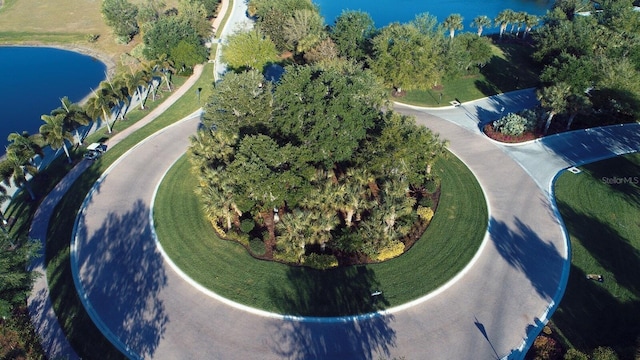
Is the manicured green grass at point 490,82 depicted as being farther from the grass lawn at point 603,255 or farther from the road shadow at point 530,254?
the road shadow at point 530,254

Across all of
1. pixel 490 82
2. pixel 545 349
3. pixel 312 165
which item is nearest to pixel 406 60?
pixel 490 82

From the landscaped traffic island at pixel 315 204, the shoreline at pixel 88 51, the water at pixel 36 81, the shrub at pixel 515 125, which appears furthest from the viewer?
the shoreline at pixel 88 51

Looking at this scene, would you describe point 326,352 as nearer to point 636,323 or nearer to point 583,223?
point 636,323

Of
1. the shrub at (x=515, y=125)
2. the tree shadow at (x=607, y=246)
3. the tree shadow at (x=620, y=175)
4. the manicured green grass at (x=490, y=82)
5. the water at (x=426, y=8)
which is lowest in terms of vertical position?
the tree shadow at (x=607, y=246)

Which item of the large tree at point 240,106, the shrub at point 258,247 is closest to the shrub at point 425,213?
the shrub at point 258,247

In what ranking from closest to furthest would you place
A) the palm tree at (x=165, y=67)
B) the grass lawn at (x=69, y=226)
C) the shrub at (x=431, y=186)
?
the grass lawn at (x=69, y=226) < the shrub at (x=431, y=186) < the palm tree at (x=165, y=67)

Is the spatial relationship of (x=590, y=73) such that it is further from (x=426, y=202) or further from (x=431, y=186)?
(x=426, y=202)

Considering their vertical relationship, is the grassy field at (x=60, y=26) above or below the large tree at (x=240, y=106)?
above
